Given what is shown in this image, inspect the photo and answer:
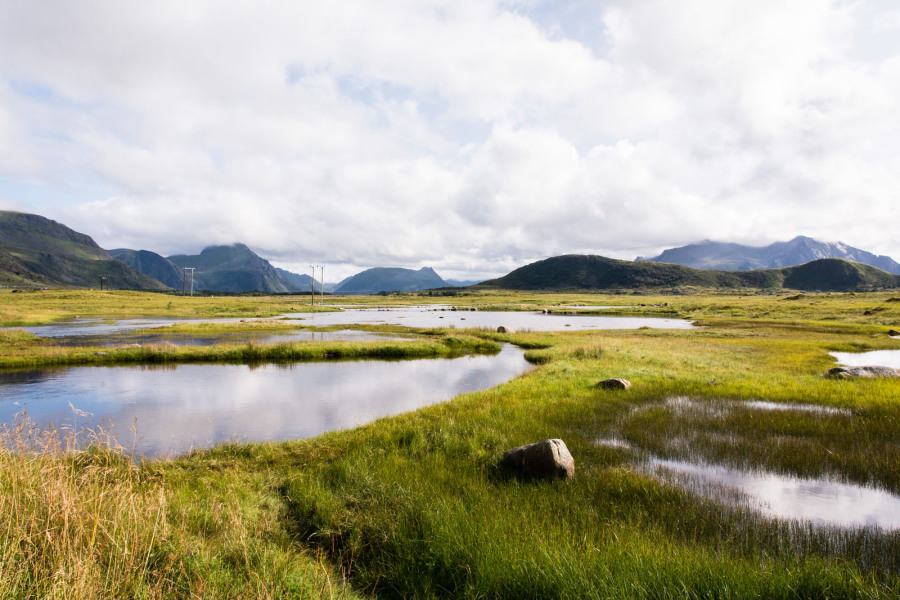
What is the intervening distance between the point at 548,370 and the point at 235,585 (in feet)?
80.5

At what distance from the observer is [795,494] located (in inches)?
383

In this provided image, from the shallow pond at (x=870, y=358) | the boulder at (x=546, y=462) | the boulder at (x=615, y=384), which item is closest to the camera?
the boulder at (x=546, y=462)

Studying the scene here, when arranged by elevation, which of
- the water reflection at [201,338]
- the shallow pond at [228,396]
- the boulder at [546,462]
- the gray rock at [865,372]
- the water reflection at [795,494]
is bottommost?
the shallow pond at [228,396]

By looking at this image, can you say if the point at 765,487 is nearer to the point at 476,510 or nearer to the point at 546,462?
the point at 546,462

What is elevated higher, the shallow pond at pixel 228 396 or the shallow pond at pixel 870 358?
the shallow pond at pixel 870 358

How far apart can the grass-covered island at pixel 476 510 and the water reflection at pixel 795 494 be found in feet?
1.29

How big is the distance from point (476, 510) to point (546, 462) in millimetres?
2771

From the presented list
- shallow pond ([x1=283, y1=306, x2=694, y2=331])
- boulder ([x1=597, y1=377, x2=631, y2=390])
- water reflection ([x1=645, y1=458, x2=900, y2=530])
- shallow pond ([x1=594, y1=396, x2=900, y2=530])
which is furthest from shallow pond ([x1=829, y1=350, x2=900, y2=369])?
shallow pond ([x1=283, y1=306, x2=694, y2=331])

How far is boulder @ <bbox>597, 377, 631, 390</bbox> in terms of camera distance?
21125 mm

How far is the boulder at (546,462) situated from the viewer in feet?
34.1

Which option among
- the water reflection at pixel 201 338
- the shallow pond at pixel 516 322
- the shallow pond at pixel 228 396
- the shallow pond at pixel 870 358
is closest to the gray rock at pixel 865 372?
the shallow pond at pixel 870 358

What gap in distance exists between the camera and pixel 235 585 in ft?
17.9

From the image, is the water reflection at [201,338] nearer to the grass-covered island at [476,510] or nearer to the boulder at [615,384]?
the boulder at [615,384]

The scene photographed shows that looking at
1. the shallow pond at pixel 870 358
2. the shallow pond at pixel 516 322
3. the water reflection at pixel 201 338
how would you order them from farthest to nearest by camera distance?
the shallow pond at pixel 516 322, the water reflection at pixel 201 338, the shallow pond at pixel 870 358
